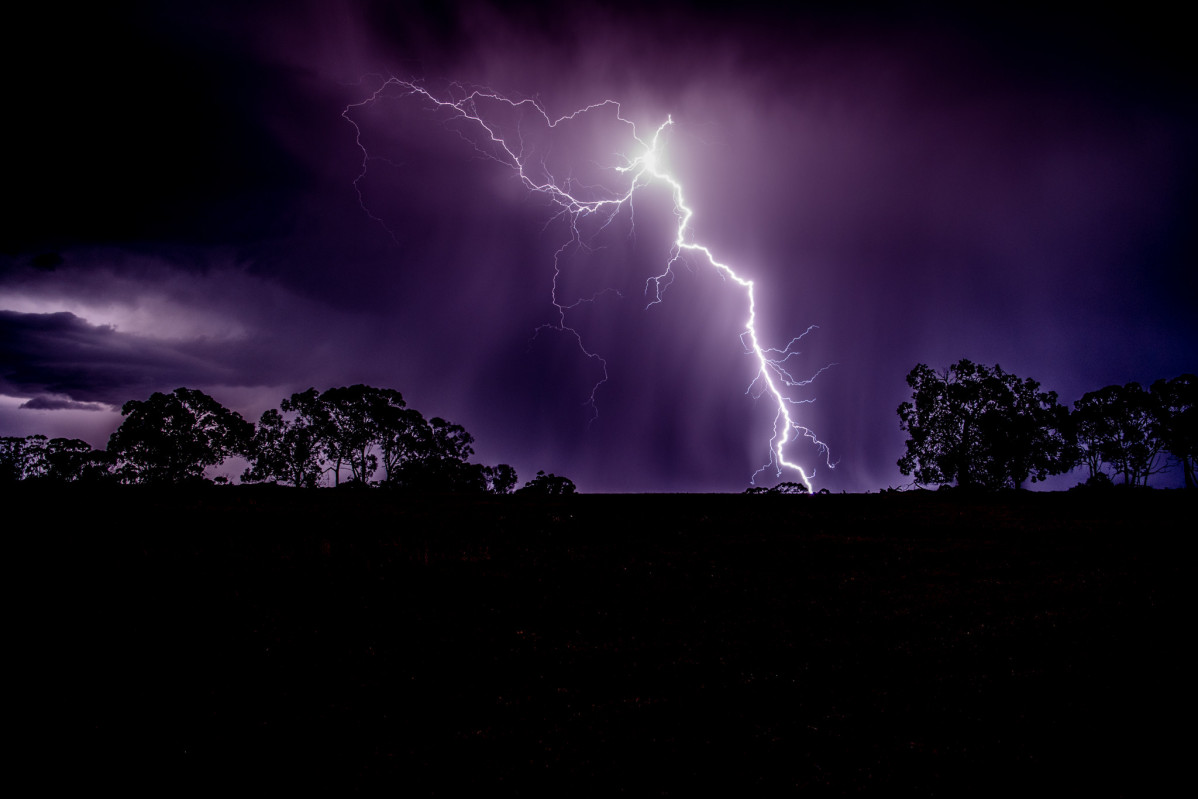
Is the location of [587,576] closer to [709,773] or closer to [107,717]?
[709,773]

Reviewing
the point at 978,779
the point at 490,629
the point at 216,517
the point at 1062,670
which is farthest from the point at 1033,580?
the point at 216,517

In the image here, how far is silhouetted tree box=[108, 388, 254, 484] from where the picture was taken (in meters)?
48.5

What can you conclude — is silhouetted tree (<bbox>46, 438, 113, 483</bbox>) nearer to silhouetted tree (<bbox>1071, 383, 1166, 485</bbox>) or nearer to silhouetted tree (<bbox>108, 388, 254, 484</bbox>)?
silhouetted tree (<bbox>108, 388, 254, 484</bbox>)

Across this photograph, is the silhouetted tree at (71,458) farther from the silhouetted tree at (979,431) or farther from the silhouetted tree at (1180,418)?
the silhouetted tree at (1180,418)

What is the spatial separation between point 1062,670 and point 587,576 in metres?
8.68

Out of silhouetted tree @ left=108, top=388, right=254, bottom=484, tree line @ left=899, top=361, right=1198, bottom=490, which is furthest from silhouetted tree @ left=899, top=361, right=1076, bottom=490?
silhouetted tree @ left=108, top=388, right=254, bottom=484


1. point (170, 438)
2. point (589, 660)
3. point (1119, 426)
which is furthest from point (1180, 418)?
point (170, 438)

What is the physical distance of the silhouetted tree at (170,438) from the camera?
48500 mm

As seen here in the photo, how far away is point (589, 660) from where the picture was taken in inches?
320

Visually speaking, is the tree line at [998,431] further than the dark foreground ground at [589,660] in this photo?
Yes

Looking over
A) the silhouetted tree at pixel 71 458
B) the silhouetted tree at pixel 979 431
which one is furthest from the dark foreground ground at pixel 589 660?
the silhouetted tree at pixel 71 458

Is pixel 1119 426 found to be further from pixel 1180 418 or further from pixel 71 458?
pixel 71 458

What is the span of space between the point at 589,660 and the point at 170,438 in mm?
58828

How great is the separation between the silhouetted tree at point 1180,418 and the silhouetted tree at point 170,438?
A: 86.9 meters
